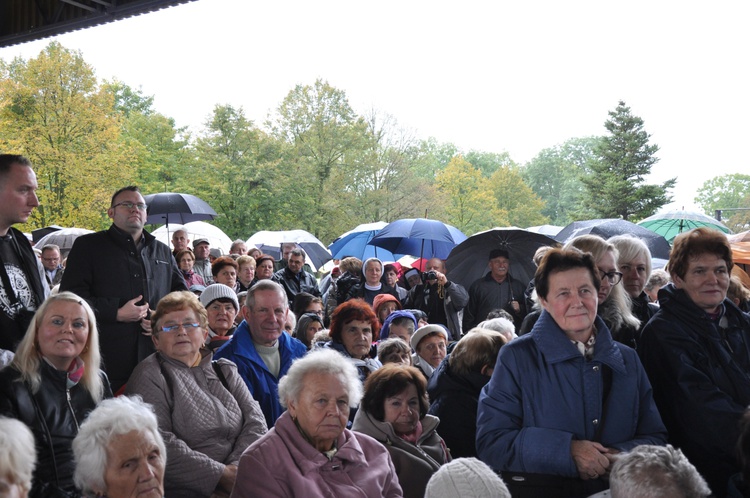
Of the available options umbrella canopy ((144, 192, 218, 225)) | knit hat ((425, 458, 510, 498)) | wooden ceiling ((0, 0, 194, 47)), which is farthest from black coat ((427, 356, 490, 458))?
umbrella canopy ((144, 192, 218, 225))

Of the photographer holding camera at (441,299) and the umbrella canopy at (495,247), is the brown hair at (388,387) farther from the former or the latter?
the photographer holding camera at (441,299)

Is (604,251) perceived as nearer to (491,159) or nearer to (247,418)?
(247,418)

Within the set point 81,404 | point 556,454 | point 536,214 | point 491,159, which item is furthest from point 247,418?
point 491,159

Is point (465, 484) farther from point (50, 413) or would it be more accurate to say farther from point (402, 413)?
point (50, 413)

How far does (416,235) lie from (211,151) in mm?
20528

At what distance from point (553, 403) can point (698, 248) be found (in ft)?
3.61

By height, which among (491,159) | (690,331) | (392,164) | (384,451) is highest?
(491,159)

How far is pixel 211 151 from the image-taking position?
95.6 ft

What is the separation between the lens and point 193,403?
363 centimetres

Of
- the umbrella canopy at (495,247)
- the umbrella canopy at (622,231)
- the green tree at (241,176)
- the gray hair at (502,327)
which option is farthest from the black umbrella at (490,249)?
the green tree at (241,176)

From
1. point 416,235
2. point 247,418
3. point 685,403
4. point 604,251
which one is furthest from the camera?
point 416,235

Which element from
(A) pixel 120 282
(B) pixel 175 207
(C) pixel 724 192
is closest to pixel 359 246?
(B) pixel 175 207

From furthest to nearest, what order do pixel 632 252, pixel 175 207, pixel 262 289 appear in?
pixel 175 207 → pixel 262 289 → pixel 632 252

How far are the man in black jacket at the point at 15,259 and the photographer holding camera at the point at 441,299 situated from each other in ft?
16.5
